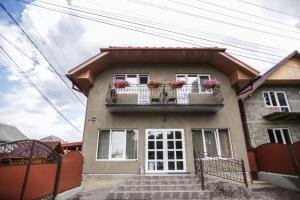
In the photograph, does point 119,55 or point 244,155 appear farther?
point 119,55

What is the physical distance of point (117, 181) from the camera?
27.6 feet

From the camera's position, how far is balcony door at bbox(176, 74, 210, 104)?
1032 centimetres

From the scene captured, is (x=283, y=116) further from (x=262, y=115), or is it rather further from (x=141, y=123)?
(x=141, y=123)

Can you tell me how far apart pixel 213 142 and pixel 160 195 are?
14.9 feet

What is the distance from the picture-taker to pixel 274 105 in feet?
40.4

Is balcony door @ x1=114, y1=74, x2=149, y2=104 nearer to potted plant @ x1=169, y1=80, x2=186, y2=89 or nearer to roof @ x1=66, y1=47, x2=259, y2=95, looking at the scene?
roof @ x1=66, y1=47, x2=259, y2=95

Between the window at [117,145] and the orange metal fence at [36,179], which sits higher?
the window at [117,145]

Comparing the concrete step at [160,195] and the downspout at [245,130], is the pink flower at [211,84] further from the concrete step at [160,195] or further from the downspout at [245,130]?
the concrete step at [160,195]

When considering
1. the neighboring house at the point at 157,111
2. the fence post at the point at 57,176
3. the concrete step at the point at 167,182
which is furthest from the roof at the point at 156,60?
the concrete step at the point at 167,182

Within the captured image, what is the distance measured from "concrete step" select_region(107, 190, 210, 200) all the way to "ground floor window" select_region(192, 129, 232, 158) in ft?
10.4

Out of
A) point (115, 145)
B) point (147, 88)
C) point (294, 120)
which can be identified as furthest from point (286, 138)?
point (115, 145)

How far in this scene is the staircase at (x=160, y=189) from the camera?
6.28 meters

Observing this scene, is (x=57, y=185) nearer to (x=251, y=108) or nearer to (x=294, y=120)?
(x=251, y=108)

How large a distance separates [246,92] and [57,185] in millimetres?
11440
